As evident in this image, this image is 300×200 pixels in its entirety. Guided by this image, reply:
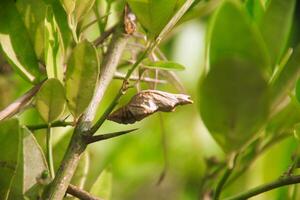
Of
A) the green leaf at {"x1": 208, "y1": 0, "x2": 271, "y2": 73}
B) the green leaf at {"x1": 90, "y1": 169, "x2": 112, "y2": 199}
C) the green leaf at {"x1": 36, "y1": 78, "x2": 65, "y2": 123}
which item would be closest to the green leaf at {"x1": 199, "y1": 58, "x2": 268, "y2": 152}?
the green leaf at {"x1": 208, "y1": 0, "x2": 271, "y2": 73}

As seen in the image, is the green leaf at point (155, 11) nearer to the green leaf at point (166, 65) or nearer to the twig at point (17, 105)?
the green leaf at point (166, 65)

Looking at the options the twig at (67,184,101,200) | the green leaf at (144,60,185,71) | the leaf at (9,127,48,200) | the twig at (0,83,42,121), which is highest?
the green leaf at (144,60,185,71)

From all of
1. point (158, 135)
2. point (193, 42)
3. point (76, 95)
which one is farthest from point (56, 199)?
point (193, 42)

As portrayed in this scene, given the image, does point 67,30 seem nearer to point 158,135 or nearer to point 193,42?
point 158,135

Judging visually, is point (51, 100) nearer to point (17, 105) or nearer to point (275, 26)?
point (17, 105)

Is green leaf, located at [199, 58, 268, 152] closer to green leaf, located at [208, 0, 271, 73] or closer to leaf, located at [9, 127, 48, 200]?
green leaf, located at [208, 0, 271, 73]

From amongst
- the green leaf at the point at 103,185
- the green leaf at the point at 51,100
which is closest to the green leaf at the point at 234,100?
the green leaf at the point at 51,100
